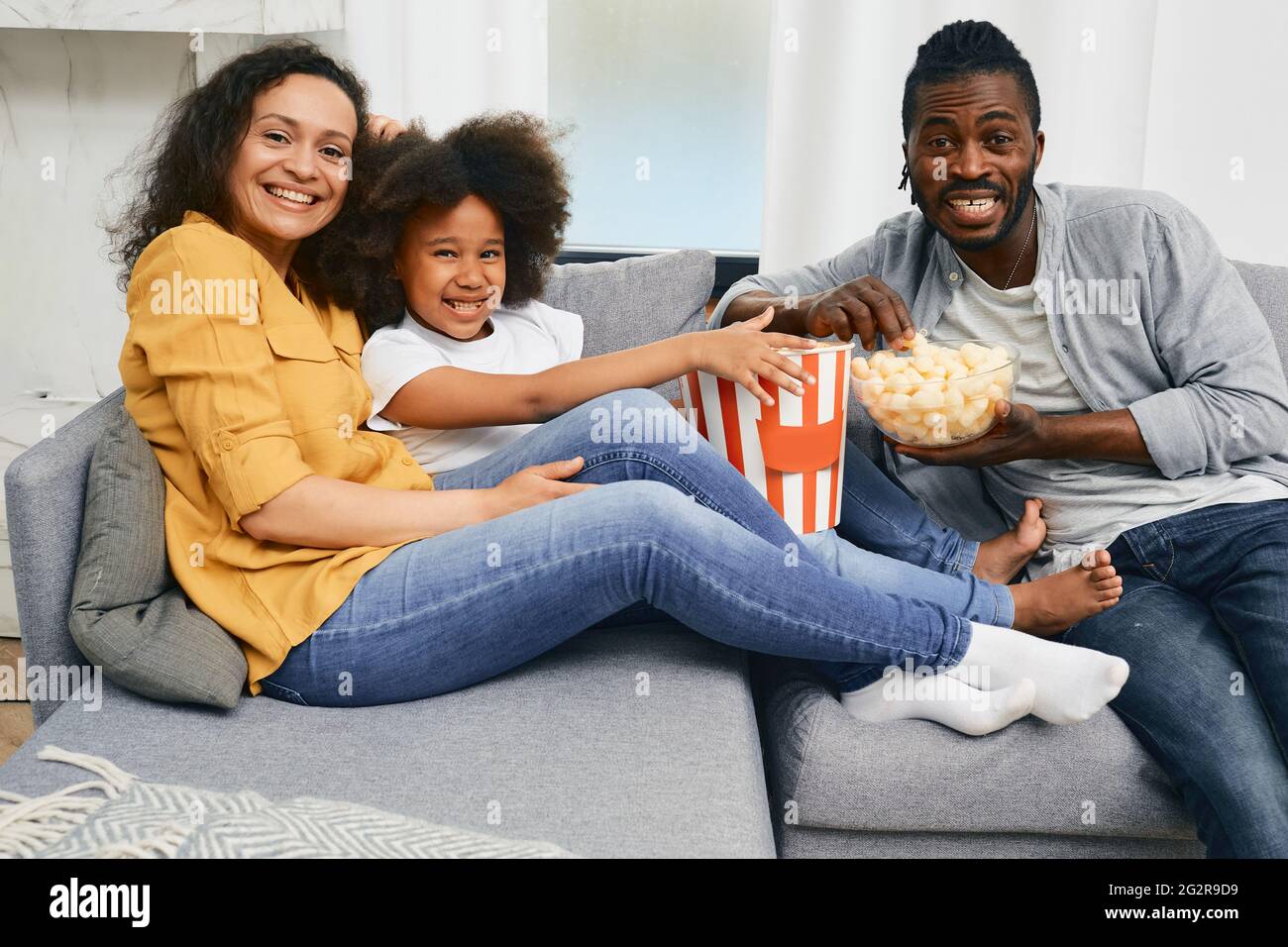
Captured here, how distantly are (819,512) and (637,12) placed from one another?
1.63m

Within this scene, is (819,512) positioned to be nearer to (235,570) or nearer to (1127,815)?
(1127,815)

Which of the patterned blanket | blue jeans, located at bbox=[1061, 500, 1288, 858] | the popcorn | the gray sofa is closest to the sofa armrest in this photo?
the gray sofa

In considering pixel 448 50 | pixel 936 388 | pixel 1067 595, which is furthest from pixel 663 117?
pixel 1067 595

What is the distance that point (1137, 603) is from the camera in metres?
1.49

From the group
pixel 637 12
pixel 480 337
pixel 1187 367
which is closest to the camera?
pixel 1187 367

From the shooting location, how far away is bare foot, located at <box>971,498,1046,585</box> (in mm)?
1680

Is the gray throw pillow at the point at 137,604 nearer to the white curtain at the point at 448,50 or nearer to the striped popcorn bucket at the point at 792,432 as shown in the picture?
the striped popcorn bucket at the point at 792,432

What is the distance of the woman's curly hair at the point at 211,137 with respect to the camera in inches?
57.6

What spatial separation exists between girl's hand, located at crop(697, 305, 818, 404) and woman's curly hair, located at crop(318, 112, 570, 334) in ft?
1.32

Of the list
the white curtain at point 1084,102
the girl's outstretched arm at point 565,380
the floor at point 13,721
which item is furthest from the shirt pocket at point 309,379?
the white curtain at point 1084,102

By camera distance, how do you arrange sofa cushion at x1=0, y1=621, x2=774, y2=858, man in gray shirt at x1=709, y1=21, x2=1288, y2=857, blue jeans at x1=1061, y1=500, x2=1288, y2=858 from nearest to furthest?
sofa cushion at x1=0, y1=621, x2=774, y2=858 → blue jeans at x1=1061, y1=500, x2=1288, y2=858 → man in gray shirt at x1=709, y1=21, x2=1288, y2=857

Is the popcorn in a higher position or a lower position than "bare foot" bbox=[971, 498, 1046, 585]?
higher

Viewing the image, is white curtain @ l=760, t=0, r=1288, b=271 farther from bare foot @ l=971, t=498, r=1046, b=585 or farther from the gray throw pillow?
the gray throw pillow
